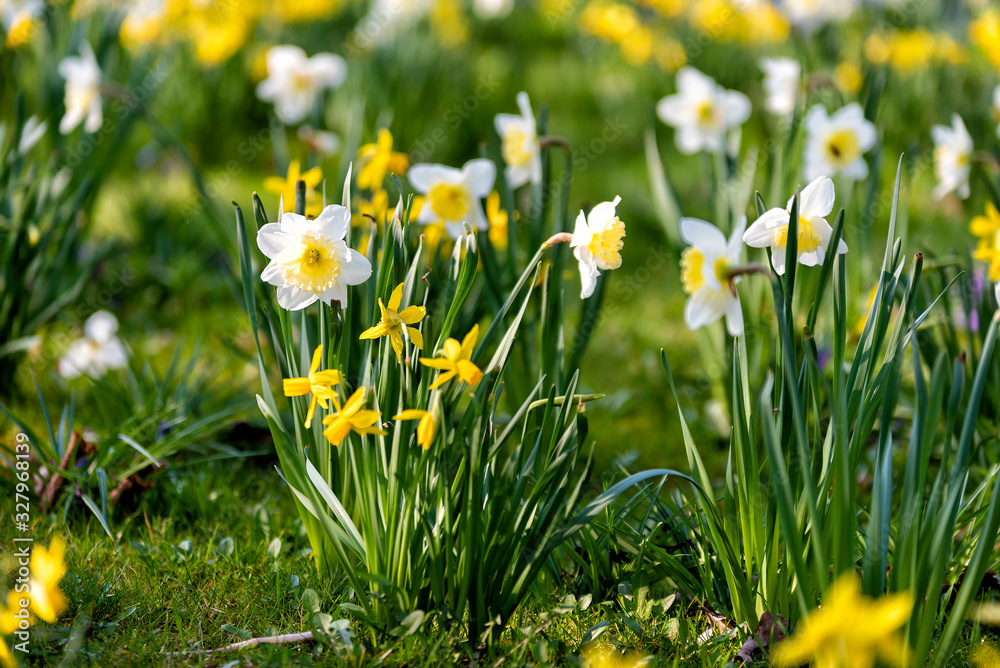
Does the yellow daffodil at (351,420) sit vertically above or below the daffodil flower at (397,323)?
below

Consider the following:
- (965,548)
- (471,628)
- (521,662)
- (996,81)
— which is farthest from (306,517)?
(996,81)

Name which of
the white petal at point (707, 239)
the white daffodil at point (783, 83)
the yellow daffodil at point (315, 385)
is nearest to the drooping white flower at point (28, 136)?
the yellow daffodil at point (315, 385)

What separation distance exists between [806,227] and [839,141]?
1101 millimetres

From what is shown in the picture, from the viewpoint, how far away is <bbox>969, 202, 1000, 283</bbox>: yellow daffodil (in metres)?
1.53

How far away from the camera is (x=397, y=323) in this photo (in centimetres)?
125

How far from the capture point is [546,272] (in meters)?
1.48

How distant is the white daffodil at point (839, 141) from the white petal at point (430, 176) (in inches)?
43.1

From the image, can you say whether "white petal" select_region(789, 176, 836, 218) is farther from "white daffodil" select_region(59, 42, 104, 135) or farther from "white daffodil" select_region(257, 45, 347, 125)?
"white daffodil" select_region(59, 42, 104, 135)

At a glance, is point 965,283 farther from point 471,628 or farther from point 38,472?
point 38,472

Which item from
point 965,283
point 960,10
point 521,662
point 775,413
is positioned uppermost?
point 960,10

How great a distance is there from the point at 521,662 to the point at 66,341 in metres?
2.12

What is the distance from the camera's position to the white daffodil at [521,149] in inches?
79.5

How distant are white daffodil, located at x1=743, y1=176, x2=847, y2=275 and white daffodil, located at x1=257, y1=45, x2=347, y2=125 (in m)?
2.01

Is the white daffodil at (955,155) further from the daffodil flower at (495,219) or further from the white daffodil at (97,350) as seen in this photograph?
the white daffodil at (97,350)
